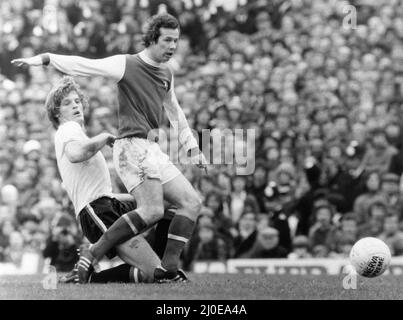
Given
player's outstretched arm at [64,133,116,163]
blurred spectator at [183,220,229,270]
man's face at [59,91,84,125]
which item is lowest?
blurred spectator at [183,220,229,270]

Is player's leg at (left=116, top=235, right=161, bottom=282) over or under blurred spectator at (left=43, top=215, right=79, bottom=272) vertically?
over

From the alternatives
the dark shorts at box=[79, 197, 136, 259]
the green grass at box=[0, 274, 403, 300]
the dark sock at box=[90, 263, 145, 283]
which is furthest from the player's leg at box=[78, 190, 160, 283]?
the green grass at box=[0, 274, 403, 300]

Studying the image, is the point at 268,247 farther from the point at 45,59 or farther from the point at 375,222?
the point at 45,59

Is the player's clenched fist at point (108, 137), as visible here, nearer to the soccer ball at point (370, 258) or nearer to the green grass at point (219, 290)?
the green grass at point (219, 290)

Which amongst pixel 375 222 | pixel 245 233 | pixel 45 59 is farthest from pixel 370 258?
pixel 245 233

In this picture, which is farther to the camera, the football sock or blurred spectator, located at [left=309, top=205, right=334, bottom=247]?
blurred spectator, located at [left=309, top=205, right=334, bottom=247]

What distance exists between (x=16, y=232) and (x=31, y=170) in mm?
1589

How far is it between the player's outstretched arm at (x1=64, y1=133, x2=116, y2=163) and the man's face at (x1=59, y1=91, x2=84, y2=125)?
0.43 meters

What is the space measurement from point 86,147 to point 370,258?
2.74 meters

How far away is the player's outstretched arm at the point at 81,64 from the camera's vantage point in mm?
7848

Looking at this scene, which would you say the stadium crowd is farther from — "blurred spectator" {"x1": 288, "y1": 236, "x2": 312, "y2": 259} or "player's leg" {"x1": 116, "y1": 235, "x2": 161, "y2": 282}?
"player's leg" {"x1": 116, "y1": 235, "x2": 161, "y2": 282}

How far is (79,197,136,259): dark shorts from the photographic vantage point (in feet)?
27.6

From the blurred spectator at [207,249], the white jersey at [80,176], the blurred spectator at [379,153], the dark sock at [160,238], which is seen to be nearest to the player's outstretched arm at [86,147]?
the white jersey at [80,176]

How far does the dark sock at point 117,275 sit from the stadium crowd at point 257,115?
147 inches
